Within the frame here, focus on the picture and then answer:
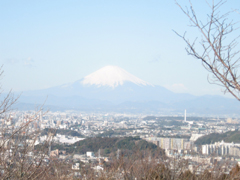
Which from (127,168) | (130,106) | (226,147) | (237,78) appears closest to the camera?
(237,78)

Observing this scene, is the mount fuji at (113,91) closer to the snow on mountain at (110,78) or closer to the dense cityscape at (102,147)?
the snow on mountain at (110,78)

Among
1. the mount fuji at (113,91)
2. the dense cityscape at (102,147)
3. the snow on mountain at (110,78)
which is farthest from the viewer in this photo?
the snow on mountain at (110,78)

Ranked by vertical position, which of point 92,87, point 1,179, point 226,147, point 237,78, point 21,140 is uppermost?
point 92,87

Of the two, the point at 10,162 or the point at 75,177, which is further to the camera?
the point at 75,177

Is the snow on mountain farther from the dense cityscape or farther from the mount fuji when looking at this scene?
the dense cityscape

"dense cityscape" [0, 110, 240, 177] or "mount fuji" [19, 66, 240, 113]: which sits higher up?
"mount fuji" [19, 66, 240, 113]

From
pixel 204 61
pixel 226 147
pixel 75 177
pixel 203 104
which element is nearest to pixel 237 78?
pixel 204 61

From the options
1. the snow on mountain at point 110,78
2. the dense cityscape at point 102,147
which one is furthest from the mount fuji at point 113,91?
the dense cityscape at point 102,147

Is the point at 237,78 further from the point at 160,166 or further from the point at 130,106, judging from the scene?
the point at 130,106

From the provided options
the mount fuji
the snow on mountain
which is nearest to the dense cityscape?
the mount fuji
